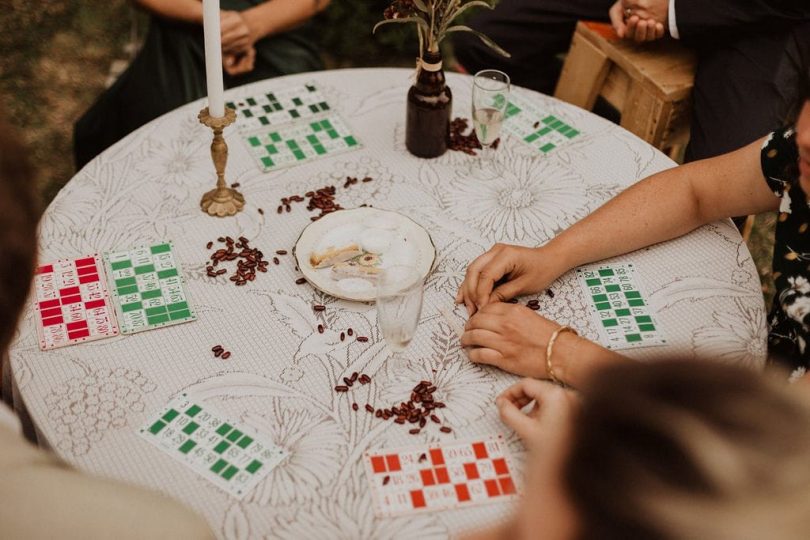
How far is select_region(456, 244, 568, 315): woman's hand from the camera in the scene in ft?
5.41

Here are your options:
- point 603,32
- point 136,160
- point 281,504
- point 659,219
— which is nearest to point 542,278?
point 659,219

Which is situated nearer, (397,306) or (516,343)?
(397,306)

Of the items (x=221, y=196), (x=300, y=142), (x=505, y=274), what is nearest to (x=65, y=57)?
(x=300, y=142)

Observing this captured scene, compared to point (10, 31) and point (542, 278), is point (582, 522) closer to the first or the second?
point (542, 278)

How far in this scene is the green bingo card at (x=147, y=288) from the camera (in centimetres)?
160

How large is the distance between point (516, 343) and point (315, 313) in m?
0.39

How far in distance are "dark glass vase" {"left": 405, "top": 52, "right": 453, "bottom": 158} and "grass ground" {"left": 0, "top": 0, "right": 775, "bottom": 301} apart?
1.79 metres

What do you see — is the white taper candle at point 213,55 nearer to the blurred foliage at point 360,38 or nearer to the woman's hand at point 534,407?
the woman's hand at point 534,407

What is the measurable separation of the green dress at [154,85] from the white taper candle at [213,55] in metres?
1.13

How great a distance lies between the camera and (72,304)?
162 cm

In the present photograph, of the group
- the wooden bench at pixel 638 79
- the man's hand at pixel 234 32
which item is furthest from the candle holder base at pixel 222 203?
the wooden bench at pixel 638 79

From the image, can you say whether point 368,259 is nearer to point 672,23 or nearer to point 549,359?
point 549,359

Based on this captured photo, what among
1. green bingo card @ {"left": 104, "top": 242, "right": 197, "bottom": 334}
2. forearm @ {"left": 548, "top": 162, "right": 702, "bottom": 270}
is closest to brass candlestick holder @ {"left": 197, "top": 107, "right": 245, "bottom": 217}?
green bingo card @ {"left": 104, "top": 242, "right": 197, "bottom": 334}

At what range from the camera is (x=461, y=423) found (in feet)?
4.77
